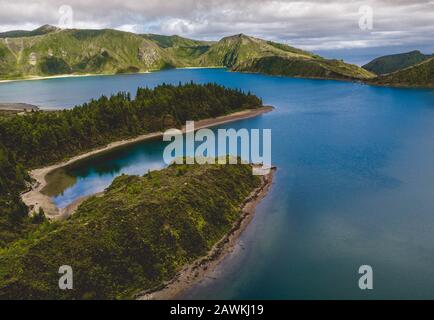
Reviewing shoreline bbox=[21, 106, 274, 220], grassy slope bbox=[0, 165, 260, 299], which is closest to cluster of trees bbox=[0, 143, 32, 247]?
shoreline bbox=[21, 106, 274, 220]

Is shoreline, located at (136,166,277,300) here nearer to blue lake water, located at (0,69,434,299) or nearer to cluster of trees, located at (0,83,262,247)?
blue lake water, located at (0,69,434,299)

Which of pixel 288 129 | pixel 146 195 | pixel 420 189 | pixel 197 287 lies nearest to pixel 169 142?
pixel 288 129

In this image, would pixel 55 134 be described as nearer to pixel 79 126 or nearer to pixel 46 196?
pixel 79 126

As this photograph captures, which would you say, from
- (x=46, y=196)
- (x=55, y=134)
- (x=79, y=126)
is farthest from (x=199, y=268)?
(x=79, y=126)

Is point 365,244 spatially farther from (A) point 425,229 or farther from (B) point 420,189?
(B) point 420,189

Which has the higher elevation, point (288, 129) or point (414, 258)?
point (288, 129)
